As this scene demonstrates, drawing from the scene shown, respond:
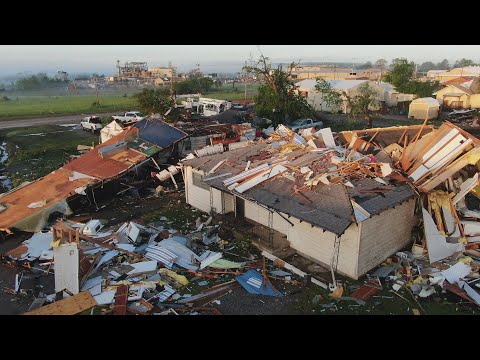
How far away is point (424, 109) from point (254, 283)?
110 feet

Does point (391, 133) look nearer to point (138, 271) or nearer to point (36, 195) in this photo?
point (138, 271)

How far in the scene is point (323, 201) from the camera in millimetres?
11047

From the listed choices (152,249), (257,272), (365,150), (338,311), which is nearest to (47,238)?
(152,249)

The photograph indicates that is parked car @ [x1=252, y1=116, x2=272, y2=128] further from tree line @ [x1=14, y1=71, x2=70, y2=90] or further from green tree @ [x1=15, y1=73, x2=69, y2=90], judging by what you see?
green tree @ [x1=15, y1=73, x2=69, y2=90]

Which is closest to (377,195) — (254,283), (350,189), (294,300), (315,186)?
(350,189)

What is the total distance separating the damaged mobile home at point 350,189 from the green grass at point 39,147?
12.7m

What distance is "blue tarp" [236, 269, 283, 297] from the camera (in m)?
10.2

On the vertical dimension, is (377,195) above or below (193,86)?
above

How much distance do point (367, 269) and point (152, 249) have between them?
6.94m

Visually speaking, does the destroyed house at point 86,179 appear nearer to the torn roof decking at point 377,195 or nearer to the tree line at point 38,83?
the torn roof decking at point 377,195

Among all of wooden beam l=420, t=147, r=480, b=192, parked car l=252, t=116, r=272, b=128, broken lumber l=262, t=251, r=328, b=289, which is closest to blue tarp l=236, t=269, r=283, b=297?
broken lumber l=262, t=251, r=328, b=289

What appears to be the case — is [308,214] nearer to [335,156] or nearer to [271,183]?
[271,183]

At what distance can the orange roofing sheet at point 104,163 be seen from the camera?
17422mm

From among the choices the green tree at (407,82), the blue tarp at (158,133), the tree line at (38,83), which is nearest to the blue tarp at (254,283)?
the blue tarp at (158,133)
